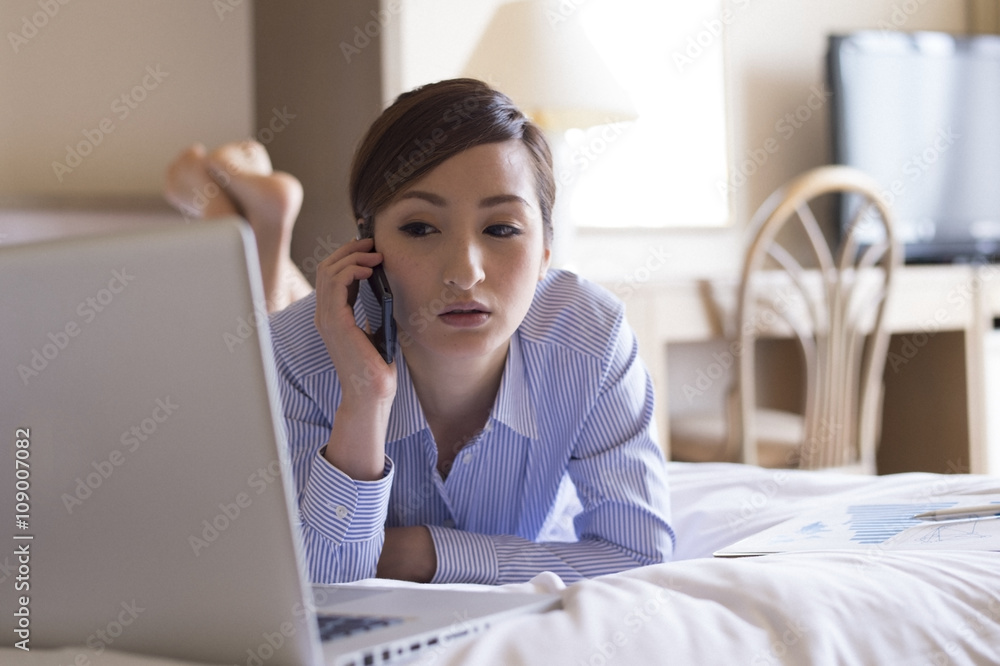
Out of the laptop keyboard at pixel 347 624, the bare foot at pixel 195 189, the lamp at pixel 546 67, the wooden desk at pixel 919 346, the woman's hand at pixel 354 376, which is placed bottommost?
the wooden desk at pixel 919 346

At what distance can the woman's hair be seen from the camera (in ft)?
3.22

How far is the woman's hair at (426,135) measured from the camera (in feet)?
3.22

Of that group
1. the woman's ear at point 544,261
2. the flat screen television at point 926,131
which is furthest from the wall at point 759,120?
the woman's ear at point 544,261

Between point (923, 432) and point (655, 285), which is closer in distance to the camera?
point (655, 285)

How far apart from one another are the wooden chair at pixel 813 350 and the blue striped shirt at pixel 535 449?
3.45 ft

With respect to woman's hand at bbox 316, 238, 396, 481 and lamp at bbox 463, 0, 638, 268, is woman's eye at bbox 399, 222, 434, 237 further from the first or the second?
lamp at bbox 463, 0, 638, 268

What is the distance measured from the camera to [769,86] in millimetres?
3146

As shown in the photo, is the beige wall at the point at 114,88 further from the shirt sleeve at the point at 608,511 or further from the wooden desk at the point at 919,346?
the shirt sleeve at the point at 608,511

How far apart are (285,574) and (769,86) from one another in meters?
2.97

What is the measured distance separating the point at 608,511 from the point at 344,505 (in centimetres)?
28

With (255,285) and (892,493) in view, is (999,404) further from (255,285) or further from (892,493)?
(255,285)

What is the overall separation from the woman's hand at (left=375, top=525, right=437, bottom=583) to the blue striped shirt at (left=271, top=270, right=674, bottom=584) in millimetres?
12

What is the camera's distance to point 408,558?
974mm

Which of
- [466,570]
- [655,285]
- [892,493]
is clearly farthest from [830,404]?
[466,570]
